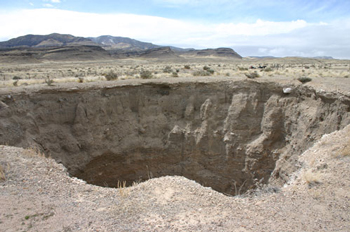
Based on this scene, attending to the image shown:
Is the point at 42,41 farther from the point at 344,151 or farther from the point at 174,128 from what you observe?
the point at 344,151

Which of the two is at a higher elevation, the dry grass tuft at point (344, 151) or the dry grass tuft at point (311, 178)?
the dry grass tuft at point (344, 151)

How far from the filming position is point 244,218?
4980 millimetres

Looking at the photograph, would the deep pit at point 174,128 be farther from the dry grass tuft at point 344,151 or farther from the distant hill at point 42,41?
the distant hill at point 42,41

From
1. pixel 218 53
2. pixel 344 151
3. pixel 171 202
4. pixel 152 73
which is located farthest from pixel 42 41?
pixel 344 151

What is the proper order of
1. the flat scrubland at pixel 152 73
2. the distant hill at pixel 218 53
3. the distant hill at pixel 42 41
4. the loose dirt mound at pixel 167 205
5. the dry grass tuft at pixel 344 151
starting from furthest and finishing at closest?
1. the distant hill at pixel 42 41
2. the distant hill at pixel 218 53
3. the flat scrubland at pixel 152 73
4. the dry grass tuft at pixel 344 151
5. the loose dirt mound at pixel 167 205

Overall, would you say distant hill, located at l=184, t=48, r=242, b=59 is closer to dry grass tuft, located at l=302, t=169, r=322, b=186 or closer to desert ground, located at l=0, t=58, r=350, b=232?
desert ground, located at l=0, t=58, r=350, b=232

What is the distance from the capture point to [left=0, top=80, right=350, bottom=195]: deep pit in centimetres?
1232

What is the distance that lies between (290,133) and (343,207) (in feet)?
26.7

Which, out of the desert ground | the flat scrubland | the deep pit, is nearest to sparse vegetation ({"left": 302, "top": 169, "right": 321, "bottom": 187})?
the desert ground

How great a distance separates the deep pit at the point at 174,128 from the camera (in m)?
12.3

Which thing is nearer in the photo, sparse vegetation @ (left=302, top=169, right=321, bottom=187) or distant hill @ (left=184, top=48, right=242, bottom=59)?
sparse vegetation @ (left=302, top=169, right=321, bottom=187)

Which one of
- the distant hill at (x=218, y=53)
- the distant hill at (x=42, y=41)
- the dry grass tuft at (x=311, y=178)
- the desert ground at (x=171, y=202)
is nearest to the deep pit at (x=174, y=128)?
the desert ground at (x=171, y=202)

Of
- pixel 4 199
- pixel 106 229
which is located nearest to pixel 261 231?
pixel 106 229

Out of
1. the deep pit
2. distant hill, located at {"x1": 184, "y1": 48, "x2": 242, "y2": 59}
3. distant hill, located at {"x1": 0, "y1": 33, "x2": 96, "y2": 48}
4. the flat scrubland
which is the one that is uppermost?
distant hill, located at {"x1": 0, "y1": 33, "x2": 96, "y2": 48}
